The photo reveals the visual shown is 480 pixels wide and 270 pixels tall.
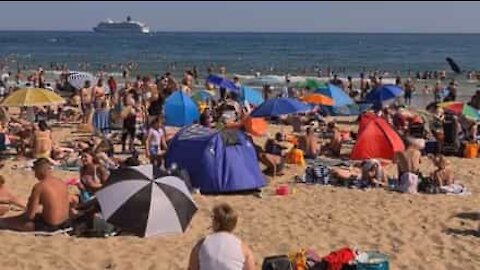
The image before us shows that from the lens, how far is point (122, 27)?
563 feet

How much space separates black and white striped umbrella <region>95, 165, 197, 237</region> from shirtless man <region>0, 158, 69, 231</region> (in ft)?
1.37

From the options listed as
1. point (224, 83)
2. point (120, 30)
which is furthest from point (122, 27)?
point (224, 83)

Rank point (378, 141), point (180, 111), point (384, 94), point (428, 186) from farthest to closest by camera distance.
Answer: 1. point (384, 94)
2. point (180, 111)
3. point (378, 141)
4. point (428, 186)

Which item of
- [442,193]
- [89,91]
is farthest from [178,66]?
[442,193]

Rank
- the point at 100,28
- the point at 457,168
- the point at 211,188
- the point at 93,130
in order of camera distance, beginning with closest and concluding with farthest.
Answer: the point at 211,188, the point at 457,168, the point at 93,130, the point at 100,28

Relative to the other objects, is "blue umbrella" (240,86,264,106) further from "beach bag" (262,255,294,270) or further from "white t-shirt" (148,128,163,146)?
"beach bag" (262,255,294,270)

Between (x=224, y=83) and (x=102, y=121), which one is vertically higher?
(x=224, y=83)

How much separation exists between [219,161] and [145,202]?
287 cm

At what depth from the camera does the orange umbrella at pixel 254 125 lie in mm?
16256

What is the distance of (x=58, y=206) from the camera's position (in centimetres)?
801

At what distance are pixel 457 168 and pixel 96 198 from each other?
767cm

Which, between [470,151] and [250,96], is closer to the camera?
[470,151]

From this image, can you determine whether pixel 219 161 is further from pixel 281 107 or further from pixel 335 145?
pixel 335 145

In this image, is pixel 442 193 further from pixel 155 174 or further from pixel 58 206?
pixel 58 206
